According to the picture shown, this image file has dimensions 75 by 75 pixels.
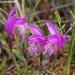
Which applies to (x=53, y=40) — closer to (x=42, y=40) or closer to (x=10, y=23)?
(x=42, y=40)

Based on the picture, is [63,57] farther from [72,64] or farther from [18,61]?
[18,61]

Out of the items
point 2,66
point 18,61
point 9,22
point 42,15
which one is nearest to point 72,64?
point 18,61

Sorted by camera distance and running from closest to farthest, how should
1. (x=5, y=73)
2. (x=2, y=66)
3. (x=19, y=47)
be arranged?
(x=5, y=73)
(x=2, y=66)
(x=19, y=47)

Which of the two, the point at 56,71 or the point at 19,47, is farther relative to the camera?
the point at 19,47

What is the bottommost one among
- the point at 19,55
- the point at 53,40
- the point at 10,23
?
the point at 19,55

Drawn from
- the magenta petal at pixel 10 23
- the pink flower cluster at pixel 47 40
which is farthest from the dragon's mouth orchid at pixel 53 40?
the magenta petal at pixel 10 23

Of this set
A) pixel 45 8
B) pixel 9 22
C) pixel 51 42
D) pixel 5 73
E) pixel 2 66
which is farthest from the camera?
pixel 45 8

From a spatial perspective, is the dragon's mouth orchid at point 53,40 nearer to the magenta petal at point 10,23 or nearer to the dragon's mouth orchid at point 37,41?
the dragon's mouth orchid at point 37,41

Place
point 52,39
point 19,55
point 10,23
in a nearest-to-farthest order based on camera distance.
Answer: point 52,39, point 10,23, point 19,55

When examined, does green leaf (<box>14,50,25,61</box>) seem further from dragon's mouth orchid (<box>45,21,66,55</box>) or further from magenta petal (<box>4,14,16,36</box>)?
dragon's mouth orchid (<box>45,21,66,55</box>)

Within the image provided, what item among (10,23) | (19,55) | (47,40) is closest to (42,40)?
(47,40)
